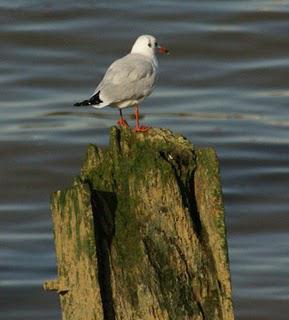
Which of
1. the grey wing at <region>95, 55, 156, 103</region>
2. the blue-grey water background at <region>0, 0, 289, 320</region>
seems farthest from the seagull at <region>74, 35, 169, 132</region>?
the blue-grey water background at <region>0, 0, 289, 320</region>

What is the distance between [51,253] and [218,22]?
7.32m

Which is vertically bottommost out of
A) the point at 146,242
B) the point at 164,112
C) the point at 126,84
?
the point at 146,242

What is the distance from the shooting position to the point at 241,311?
9.22 metres

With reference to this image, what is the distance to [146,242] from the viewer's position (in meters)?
5.55

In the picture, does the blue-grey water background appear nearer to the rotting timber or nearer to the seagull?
the seagull

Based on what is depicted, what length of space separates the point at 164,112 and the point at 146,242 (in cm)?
854

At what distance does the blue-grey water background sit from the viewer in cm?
1001

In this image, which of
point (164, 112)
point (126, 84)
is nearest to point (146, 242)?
point (126, 84)

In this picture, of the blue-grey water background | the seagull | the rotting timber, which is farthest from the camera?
the blue-grey water background

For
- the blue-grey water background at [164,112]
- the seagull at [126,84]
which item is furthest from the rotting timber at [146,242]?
the blue-grey water background at [164,112]

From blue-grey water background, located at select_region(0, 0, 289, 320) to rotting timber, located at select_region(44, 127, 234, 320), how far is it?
361cm

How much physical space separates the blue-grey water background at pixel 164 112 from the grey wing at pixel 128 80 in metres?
1.69

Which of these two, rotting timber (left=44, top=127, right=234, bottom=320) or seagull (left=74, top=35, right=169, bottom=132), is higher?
seagull (left=74, top=35, right=169, bottom=132)

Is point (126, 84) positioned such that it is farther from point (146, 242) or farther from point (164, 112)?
point (164, 112)
